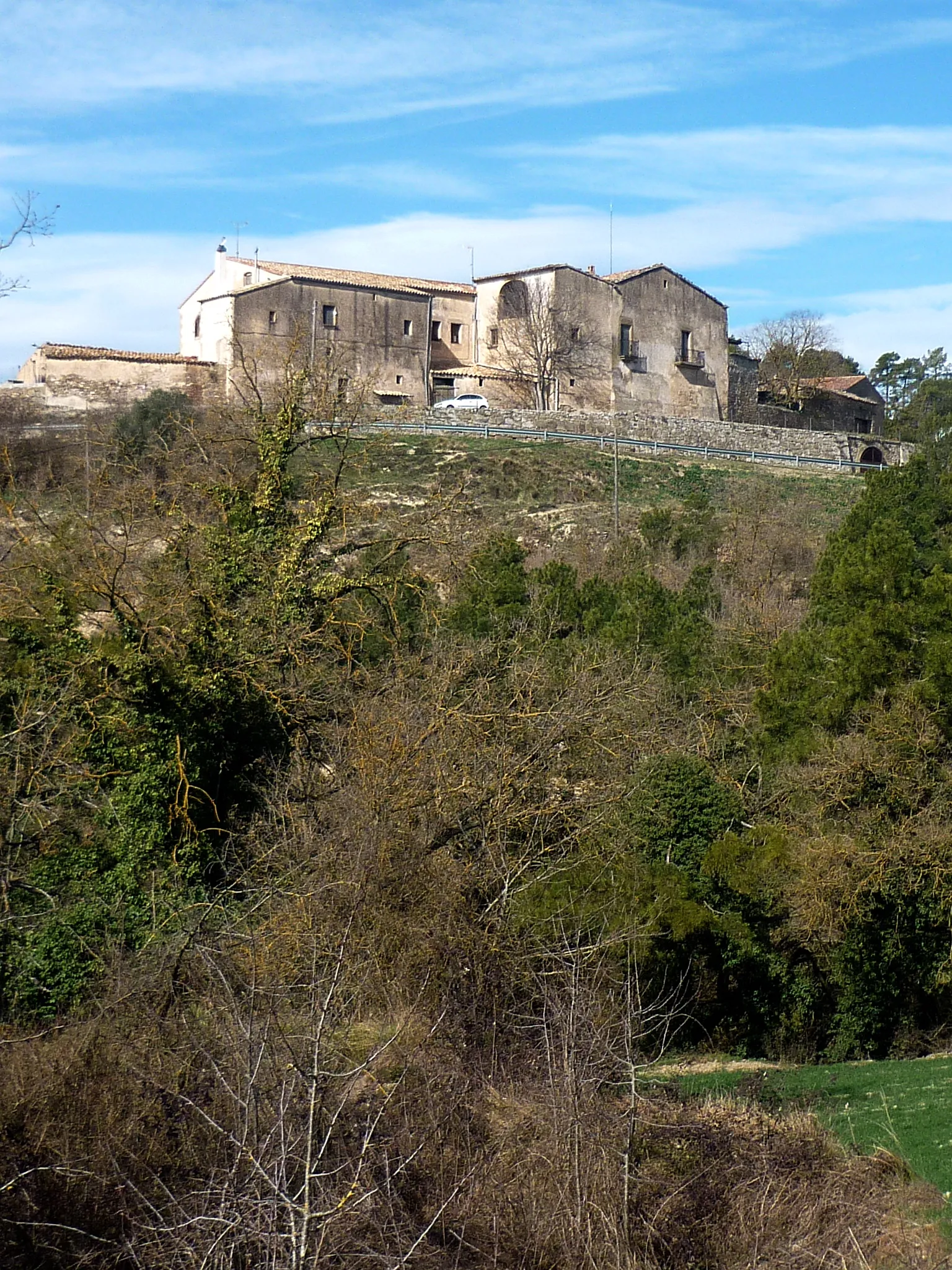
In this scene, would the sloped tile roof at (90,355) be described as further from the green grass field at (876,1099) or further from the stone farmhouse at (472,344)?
the green grass field at (876,1099)

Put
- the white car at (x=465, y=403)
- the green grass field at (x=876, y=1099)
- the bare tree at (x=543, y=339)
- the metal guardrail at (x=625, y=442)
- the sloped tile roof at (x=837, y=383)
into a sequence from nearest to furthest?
1. the green grass field at (x=876, y=1099)
2. the metal guardrail at (x=625, y=442)
3. the white car at (x=465, y=403)
4. the bare tree at (x=543, y=339)
5. the sloped tile roof at (x=837, y=383)

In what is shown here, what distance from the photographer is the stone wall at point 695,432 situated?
4725cm

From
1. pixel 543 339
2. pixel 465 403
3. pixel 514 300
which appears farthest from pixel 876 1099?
pixel 514 300

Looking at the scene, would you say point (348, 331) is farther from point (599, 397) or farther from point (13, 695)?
point (13, 695)

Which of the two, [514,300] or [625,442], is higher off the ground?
[514,300]

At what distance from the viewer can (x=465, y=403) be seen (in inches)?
1980

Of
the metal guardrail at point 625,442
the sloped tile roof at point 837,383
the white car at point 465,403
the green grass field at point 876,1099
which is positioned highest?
the sloped tile roof at point 837,383

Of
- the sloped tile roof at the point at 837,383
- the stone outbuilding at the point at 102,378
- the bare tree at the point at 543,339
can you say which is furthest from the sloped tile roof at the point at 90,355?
the sloped tile roof at the point at 837,383

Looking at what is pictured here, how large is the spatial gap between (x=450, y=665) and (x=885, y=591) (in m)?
8.01

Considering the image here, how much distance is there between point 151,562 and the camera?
21.4 metres

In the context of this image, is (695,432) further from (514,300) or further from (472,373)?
(514,300)

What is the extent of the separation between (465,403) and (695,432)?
895cm

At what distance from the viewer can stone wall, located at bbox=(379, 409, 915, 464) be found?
47.2m

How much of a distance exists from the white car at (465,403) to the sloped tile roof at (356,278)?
4.30 m
